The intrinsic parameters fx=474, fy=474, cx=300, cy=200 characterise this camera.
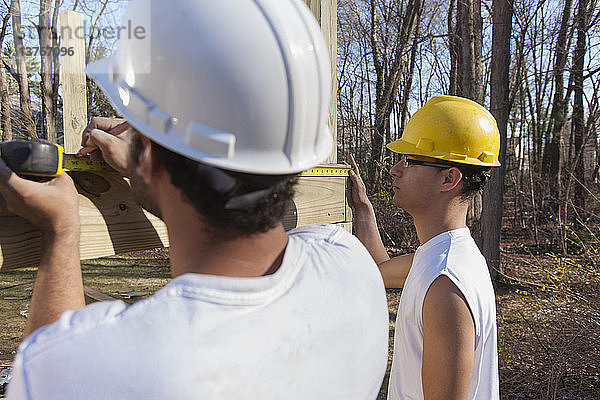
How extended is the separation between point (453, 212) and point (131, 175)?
1726 mm

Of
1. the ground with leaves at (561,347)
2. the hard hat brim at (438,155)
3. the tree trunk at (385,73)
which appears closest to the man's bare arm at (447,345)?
the hard hat brim at (438,155)

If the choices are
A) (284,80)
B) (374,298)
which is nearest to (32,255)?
(284,80)

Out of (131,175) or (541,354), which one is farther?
(541,354)

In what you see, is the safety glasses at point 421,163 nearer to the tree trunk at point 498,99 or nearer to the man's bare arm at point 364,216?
the man's bare arm at point 364,216

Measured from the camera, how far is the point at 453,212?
247 centimetres

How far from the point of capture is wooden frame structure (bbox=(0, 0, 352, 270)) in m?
1.30

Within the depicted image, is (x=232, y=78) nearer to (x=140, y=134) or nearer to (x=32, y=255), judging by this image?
(x=140, y=134)

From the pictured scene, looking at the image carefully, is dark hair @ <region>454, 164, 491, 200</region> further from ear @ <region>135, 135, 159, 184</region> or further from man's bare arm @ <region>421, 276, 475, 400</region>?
ear @ <region>135, 135, 159, 184</region>

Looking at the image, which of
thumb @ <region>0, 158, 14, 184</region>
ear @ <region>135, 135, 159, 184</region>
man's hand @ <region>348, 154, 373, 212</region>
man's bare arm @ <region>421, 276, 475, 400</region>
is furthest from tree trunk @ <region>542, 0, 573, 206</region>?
thumb @ <region>0, 158, 14, 184</region>

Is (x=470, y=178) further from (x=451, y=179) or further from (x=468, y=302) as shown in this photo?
(x=468, y=302)

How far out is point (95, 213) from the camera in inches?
57.7

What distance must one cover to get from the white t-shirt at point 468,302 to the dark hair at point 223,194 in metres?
1.22

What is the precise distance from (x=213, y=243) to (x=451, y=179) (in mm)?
1699

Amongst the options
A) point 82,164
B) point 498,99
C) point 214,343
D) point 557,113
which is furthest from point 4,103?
point 557,113
